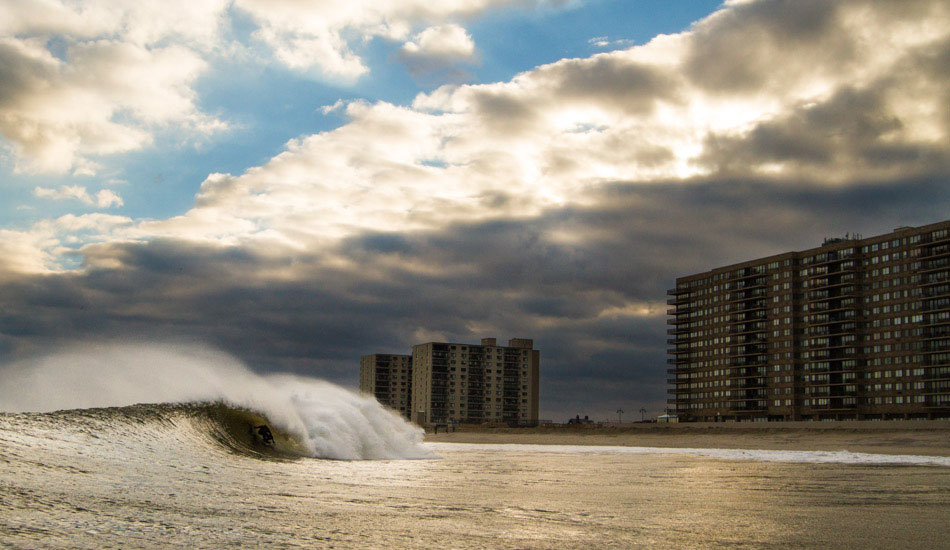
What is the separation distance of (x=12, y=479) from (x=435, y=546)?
672 centimetres

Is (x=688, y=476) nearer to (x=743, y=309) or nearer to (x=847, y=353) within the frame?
(x=847, y=353)

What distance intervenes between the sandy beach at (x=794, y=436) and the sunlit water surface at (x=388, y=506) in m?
41.5

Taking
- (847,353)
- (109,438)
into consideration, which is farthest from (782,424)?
(109,438)

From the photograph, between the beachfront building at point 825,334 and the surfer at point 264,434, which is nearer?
the surfer at point 264,434

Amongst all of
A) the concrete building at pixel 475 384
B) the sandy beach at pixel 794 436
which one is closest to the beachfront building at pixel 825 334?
the sandy beach at pixel 794 436

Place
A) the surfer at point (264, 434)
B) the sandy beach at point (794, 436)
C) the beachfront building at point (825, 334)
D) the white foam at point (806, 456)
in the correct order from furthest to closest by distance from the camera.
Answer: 1. the beachfront building at point (825, 334)
2. the sandy beach at point (794, 436)
3. the white foam at point (806, 456)
4. the surfer at point (264, 434)

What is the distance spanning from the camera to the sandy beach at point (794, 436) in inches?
2256

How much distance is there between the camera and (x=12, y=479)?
1013 cm

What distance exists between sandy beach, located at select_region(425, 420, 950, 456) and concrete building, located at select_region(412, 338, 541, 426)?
255 feet

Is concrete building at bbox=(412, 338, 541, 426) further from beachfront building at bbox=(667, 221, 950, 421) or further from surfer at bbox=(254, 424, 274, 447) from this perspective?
surfer at bbox=(254, 424, 274, 447)

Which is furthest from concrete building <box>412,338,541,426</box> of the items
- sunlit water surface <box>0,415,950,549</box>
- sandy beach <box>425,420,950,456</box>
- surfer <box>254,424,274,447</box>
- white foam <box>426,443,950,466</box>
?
sunlit water surface <box>0,415,950,549</box>

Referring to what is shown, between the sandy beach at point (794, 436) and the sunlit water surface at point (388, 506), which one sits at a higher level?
the sunlit water surface at point (388, 506)

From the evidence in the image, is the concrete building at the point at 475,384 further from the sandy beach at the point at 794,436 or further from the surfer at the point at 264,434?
the surfer at the point at 264,434

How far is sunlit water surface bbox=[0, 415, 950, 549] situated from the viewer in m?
7.57
